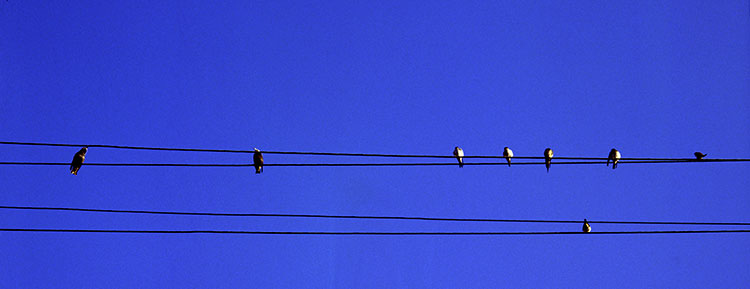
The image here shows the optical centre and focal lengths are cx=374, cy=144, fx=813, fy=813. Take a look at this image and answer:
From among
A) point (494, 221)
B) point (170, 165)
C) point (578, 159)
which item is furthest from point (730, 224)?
point (170, 165)

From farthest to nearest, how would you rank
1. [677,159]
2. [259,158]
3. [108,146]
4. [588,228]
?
[588,228]
[259,158]
[677,159]
[108,146]

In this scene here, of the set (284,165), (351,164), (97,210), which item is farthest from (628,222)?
(97,210)

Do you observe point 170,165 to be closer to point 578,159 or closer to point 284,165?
point 284,165

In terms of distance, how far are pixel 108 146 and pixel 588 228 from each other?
12280mm

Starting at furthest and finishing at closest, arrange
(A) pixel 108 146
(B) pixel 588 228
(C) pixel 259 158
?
(B) pixel 588 228 → (C) pixel 259 158 → (A) pixel 108 146

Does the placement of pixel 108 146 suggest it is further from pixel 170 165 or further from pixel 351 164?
pixel 351 164

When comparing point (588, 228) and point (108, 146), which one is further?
point (588, 228)

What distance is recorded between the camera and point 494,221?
10.8m

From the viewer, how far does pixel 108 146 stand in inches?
378

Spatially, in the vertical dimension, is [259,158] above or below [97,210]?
above

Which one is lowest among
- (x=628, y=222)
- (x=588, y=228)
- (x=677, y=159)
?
(x=628, y=222)

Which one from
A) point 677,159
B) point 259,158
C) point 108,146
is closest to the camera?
point 108,146

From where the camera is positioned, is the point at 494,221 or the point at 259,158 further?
the point at 259,158

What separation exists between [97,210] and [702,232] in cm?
776
